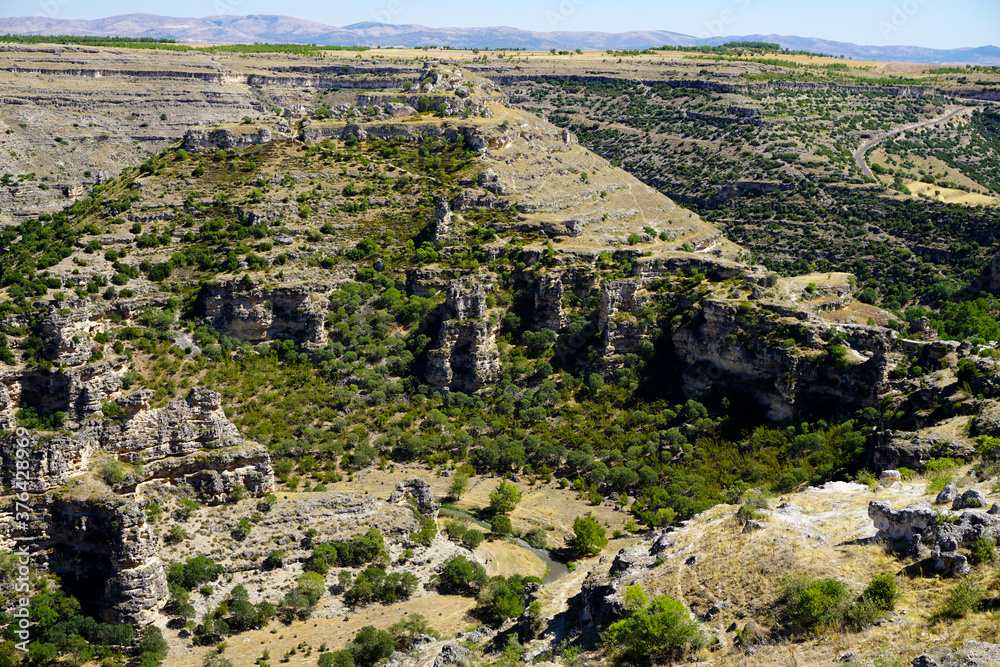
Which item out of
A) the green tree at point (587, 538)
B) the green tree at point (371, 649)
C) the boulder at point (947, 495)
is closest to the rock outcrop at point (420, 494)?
the green tree at point (587, 538)

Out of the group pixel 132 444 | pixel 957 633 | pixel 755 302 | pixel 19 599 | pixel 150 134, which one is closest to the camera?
pixel 957 633

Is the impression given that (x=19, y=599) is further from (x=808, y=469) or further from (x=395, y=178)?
(x=395, y=178)

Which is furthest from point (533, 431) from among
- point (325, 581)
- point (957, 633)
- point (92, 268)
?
point (957, 633)

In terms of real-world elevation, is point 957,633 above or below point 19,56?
below

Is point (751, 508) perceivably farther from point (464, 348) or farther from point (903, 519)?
point (464, 348)

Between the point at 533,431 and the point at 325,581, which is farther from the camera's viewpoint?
the point at 533,431
